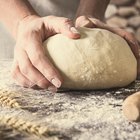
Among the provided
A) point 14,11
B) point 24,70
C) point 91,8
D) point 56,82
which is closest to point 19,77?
point 24,70

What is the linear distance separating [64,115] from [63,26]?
33cm

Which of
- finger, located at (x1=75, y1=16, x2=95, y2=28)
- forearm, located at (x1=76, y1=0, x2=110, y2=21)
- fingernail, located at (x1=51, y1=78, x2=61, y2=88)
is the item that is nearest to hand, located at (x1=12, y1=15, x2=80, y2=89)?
fingernail, located at (x1=51, y1=78, x2=61, y2=88)

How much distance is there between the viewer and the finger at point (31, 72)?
41.5 inches

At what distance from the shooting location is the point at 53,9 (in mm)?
1606

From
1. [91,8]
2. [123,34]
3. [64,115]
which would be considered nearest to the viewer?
[64,115]

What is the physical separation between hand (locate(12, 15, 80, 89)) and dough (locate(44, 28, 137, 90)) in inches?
1.3

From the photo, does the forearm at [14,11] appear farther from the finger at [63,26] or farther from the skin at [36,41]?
the finger at [63,26]

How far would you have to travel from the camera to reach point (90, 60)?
3.43 ft

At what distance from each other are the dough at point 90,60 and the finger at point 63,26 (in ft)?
0.06

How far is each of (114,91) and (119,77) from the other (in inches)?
1.9

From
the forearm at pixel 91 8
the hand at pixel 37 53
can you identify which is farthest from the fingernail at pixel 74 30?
the forearm at pixel 91 8

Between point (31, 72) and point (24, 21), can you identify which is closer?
point (31, 72)

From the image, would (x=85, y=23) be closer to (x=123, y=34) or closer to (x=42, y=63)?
(x=123, y=34)

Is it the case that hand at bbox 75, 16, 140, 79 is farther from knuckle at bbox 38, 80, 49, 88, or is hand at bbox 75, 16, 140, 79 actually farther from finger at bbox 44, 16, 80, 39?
knuckle at bbox 38, 80, 49, 88
